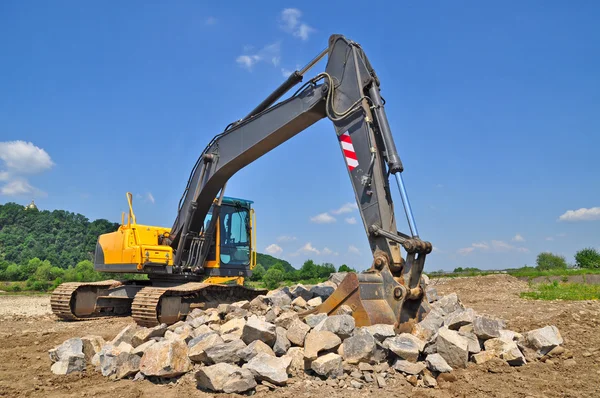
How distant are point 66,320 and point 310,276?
12.5m

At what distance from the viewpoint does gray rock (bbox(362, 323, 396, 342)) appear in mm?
4828

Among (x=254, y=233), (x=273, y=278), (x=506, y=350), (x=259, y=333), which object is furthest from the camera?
(x=273, y=278)

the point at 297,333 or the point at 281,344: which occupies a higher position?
the point at 297,333

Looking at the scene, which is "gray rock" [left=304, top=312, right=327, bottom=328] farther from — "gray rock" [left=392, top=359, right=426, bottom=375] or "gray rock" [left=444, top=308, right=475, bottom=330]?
"gray rock" [left=444, top=308, right=475, bottom=330]

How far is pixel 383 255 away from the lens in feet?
19.5

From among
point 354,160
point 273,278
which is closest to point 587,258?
point 273,278

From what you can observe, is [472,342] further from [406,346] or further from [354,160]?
[354,160]

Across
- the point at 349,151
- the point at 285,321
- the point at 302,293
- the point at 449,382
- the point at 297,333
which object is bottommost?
the point at 449,382

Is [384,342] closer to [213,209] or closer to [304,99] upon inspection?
[304,99]

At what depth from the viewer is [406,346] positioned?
185 inches

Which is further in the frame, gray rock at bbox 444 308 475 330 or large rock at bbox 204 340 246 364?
gray rock at bbox 444 308 475 330

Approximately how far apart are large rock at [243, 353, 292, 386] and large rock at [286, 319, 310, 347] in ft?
1.55

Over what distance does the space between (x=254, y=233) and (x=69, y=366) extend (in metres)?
5.52

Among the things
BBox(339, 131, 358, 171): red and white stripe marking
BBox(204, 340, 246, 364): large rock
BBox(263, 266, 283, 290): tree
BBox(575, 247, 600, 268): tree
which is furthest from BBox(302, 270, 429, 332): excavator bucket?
BBox(575, 247, 600, 268): tree
